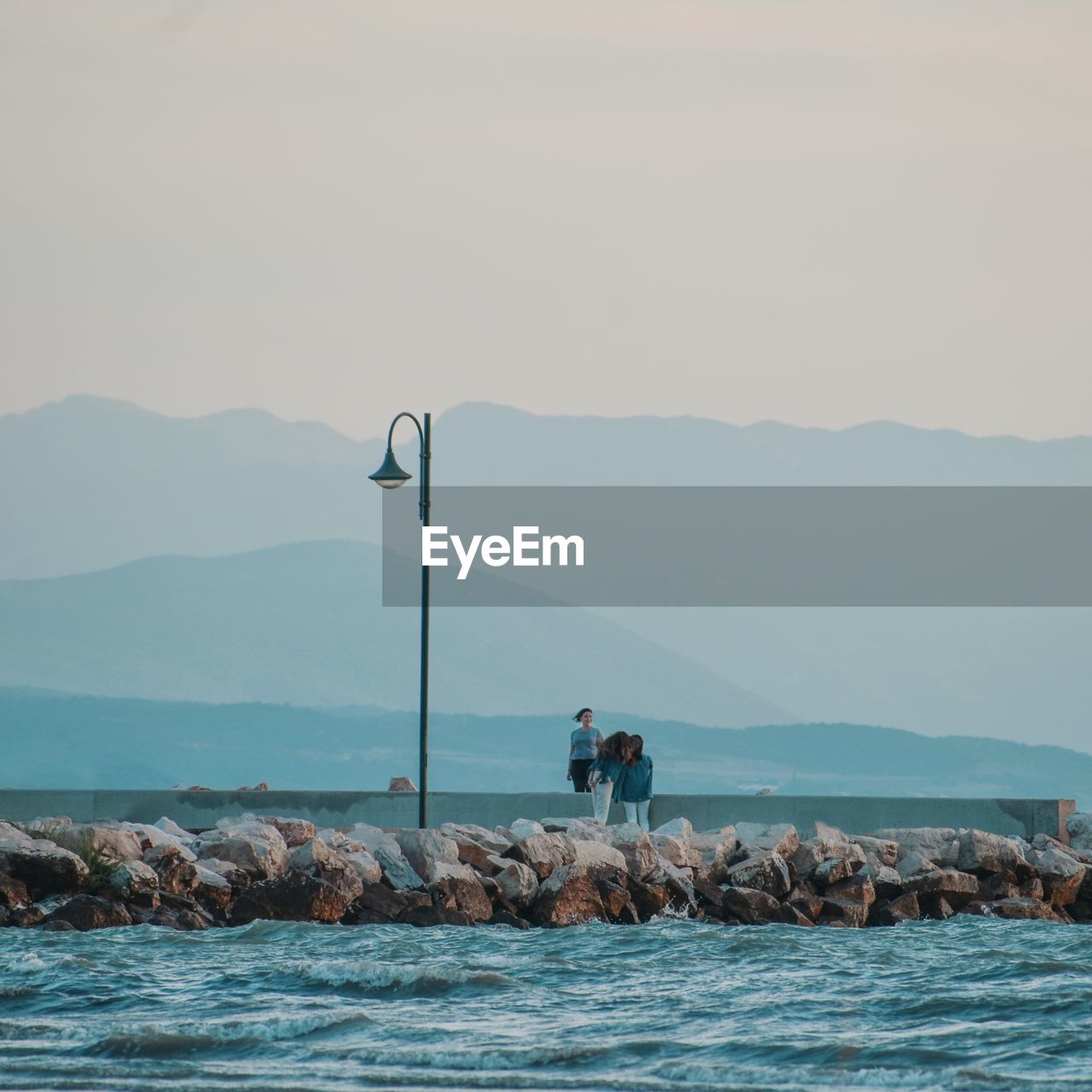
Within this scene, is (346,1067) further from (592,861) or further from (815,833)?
(815,833)

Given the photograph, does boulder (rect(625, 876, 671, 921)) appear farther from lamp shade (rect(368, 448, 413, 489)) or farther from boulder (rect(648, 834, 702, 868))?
lamp shade (rect(368, 448, 413, 489))

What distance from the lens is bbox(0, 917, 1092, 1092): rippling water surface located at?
13.5 m

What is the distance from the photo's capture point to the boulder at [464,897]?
2153 cm

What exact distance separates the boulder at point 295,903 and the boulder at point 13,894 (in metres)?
2.28

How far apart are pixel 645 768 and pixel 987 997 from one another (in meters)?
8.42

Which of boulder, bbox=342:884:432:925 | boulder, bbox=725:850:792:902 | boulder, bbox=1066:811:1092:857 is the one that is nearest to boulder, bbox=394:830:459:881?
boulder, bbox=342:884:432:925

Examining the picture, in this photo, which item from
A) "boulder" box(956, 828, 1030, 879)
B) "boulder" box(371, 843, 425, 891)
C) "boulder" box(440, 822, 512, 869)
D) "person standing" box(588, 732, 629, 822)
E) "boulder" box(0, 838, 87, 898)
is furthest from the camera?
"person standing" box(588, 732, 629, 822)

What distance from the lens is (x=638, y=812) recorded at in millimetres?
25156

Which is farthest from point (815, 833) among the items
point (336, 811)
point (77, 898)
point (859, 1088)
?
point (859, 1088)

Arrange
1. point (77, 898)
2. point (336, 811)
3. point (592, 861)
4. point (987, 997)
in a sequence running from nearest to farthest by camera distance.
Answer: point (987, 997), point (77, 898), point (592, 861), point (336, 811)

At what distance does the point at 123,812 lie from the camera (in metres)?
27.2

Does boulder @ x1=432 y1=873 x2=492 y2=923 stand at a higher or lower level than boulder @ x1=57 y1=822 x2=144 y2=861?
lower

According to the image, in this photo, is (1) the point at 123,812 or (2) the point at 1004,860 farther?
(1) the point at 123,812

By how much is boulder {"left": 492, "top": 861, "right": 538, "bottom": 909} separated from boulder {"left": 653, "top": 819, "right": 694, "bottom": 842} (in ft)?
7.40
